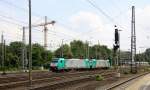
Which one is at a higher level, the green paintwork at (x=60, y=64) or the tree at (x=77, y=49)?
the tree at (x=77, y=49)

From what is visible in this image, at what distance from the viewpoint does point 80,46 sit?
196875 mm

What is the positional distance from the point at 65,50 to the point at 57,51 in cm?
659

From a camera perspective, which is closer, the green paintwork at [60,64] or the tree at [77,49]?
the green paintwork at [60,64]

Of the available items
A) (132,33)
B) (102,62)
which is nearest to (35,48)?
(102,62)

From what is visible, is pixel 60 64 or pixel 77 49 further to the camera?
pixel 77 49

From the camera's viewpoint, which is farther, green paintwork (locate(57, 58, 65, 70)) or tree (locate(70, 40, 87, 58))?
tree (locate(70, 40, 87, 58))

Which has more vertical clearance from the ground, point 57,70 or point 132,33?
point 132,33

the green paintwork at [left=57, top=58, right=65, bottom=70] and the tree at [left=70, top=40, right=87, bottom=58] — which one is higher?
the tree at [left=70, top=40, right=87, bottom=58]

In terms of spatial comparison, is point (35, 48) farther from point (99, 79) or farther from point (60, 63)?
point (99, 79)

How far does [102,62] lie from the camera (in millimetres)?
106938

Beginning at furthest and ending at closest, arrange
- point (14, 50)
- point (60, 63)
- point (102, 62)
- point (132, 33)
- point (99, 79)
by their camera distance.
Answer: point (14, 50), point (102, 62), point (60, 63), point (132, 33), point (99, 79)

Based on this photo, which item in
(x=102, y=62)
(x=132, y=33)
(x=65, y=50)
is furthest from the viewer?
(x=65, y=50)

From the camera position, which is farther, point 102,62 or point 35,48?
point 35,48

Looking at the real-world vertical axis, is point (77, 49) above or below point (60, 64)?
above
